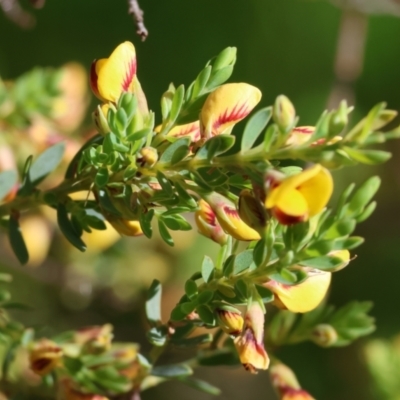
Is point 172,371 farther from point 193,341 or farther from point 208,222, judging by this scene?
point 208,222

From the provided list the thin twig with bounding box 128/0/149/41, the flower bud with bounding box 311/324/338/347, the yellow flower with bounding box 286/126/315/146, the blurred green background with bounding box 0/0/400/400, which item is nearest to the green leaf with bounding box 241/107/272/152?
Result: the yellow flower with bounding box 286/126/315/146

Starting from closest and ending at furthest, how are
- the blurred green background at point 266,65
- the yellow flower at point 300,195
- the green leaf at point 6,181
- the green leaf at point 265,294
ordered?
the yellow flower at point 300,195, the green leaf at point 265,294, the green leaf at point 6,181, the blurred green background at point 266,65

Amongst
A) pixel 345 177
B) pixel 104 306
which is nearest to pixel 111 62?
pixel 104 306

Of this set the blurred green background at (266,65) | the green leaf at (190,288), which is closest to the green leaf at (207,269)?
the green leaf at (190,288)

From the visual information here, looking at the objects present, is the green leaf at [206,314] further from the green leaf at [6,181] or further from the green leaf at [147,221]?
the green leaf at [6,181]

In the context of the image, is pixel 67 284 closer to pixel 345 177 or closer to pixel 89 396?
pixel 89 396

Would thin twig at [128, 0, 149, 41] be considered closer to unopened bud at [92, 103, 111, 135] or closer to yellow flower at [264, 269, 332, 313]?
unopened bud at [92, 103, 111, 135]
